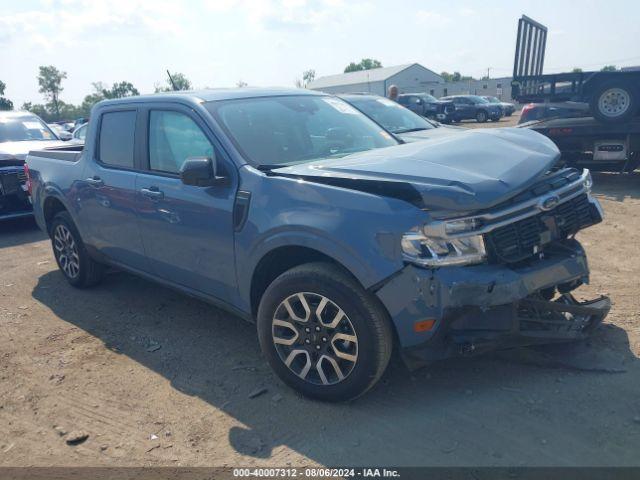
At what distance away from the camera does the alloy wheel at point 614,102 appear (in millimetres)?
9266

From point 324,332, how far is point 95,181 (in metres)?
2.80

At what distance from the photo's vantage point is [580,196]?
365cm

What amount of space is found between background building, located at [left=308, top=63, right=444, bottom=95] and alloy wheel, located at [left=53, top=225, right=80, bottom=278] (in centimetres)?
6264

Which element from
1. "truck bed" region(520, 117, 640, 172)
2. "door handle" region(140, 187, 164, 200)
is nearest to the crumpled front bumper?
"door handle" region(140, 187, 164, 200)

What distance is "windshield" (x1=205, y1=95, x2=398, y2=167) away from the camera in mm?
3883

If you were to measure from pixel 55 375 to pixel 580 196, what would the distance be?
3817 mm

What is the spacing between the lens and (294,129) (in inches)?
165

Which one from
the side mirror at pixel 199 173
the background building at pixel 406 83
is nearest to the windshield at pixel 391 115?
the side mirror at pixel 199 173

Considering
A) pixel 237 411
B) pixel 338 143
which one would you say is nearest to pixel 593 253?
pixel 338 143

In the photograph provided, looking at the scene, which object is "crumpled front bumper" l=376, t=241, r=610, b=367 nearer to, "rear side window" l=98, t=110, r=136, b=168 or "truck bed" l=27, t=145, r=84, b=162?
"rear side window" l=98, t=110, r=136, b=168

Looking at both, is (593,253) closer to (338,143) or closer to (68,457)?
(338,143)

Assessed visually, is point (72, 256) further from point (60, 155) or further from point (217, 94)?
point (217, 94)

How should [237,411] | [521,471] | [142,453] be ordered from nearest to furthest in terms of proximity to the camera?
[521,471]
[142,453]
[237,411]

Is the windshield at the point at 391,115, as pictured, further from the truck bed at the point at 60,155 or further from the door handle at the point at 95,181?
the door handle at the point at 95,181
